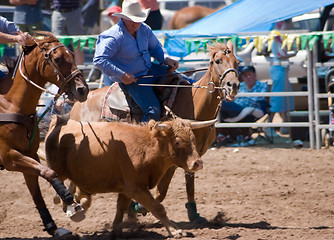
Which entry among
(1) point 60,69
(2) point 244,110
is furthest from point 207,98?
(2) point 244,110

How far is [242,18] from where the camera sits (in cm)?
1142

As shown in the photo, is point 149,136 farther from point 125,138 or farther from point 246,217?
point 246,217

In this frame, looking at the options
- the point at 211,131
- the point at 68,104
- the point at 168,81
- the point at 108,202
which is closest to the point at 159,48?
the point at 168,81

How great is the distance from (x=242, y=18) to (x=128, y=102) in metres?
5.71

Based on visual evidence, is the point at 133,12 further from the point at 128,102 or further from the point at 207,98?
the point at 207,98

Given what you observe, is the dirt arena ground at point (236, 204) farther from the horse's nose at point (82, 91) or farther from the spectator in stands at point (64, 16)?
the spectator in stands at point (64, 16)

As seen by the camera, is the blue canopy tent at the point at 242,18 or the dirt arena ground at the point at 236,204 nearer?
the dirt arena ground at the point at 236,204

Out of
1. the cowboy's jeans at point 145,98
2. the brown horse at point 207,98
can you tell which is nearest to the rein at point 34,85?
the cowboy's jeans at point 145,98

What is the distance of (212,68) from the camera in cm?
631

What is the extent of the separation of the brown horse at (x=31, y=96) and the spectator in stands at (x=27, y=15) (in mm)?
6648

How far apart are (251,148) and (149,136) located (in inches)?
207

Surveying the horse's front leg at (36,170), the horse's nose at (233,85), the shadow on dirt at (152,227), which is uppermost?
the horse's nose at (233,85)

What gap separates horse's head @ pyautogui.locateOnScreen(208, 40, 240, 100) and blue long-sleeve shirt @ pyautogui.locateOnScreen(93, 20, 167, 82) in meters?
0.70

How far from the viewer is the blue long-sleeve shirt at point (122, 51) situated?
5.97 m
